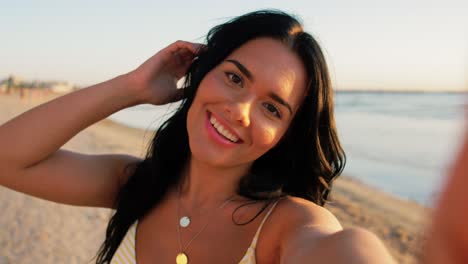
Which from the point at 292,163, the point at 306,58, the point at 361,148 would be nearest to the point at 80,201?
the point at 292,163

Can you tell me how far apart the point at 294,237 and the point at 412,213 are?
7.21 metres

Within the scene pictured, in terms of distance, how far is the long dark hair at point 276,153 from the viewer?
223 cm

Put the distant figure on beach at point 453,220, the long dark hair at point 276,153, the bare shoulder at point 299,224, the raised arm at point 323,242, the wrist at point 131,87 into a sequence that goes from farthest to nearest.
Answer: the wrist at point 131,87 < the long dark hair at point 276,153 < the bare shoulder at point 299,224 < the raised arm at point 323,242 < the distant figure on beach at point 453,220

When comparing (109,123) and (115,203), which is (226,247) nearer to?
(115,203)

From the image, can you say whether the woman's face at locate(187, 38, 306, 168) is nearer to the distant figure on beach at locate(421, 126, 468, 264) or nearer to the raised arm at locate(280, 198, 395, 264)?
the raised arm at locate(280, 198, 395, 264)

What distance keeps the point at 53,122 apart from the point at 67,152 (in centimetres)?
17

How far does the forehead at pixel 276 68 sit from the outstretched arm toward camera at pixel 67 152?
0.62m

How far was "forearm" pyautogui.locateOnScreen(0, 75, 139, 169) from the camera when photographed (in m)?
2.29

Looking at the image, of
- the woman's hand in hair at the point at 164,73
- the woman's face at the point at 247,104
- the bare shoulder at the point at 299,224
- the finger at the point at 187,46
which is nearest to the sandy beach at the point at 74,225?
the woman's hand in hair at the point at 164,73

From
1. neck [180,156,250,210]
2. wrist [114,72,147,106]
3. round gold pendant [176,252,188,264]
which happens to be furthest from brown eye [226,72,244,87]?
round gold pendant [176,252,188,264]

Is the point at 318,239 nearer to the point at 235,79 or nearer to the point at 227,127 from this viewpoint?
the point at 227,127

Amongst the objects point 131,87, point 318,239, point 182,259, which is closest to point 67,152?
point 131,87

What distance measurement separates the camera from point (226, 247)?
2.12 meters

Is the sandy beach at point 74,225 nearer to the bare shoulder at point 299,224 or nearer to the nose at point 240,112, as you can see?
the nose at point 240,112
